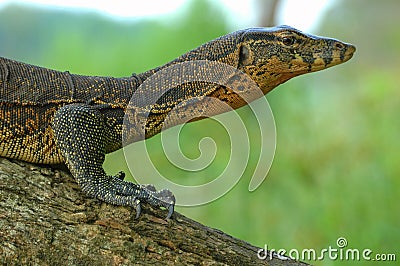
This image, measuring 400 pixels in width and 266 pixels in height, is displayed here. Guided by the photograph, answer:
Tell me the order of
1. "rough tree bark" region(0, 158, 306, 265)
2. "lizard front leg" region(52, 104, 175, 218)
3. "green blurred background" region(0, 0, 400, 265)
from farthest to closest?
"green blurred background" region(0, 0, 400, 265) < "lizard front leg" region(52, 104, 175, 218) < "rough tree bark" region(0, 158, 306, 265)

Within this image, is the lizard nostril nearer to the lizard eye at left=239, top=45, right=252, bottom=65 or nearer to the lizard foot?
the lizard eye at left=239, top=45, right=252, bottom=65

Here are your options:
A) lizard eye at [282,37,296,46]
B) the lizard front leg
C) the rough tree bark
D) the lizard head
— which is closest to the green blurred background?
the lizard head

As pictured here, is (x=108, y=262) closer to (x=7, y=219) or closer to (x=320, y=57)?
(x=7, y=219)

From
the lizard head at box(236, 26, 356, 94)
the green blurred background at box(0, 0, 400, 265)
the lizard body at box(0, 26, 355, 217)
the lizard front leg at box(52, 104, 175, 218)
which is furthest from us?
the green blurred background at box(0, 0, 400, 265)

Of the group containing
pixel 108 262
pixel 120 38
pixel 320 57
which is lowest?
pixel 108 262

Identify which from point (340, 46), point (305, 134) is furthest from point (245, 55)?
point (305, 134)

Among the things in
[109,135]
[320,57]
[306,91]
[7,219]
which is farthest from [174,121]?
[306,91]
